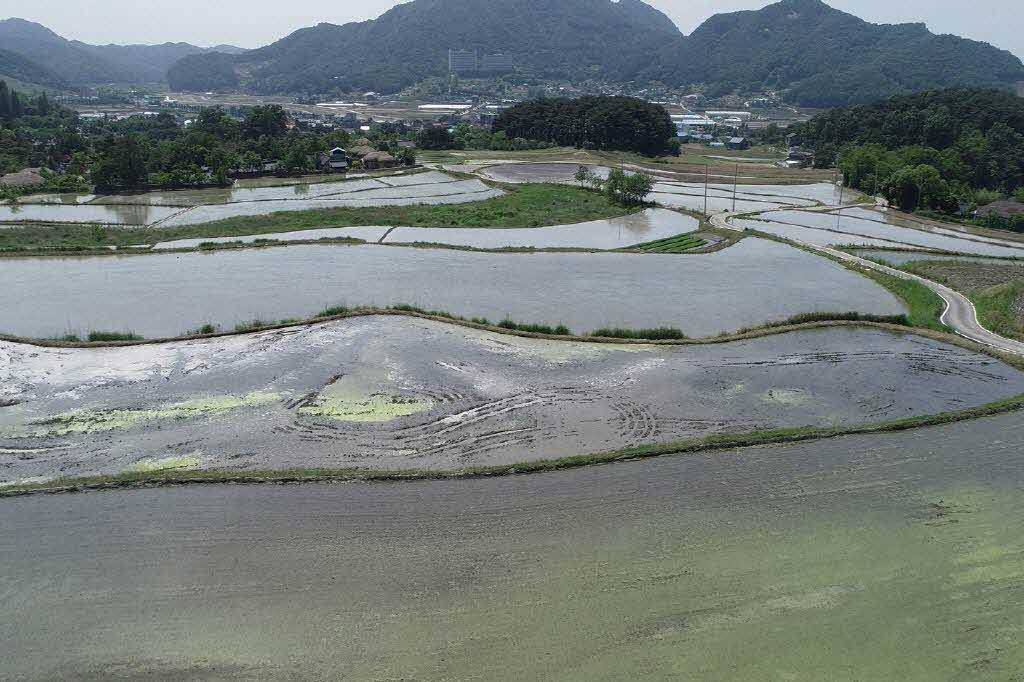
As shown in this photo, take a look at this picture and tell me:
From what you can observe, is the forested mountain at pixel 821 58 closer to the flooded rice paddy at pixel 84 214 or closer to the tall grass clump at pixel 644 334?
the flooded rice paddy at pixel 84 214

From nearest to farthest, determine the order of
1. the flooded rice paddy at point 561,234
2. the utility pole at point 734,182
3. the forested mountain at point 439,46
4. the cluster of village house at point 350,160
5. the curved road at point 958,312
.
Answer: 1. the curved road at point 958,312
2. the flooded rice paddy at point 561,234
3. the utility pole at point 734,182
4. the cluster of village house at point 350,160
5. the forested mountain at point 439,46

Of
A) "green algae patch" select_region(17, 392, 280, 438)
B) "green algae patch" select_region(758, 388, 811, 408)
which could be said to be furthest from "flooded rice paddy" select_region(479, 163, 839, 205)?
"green algae patch" select_region(17, 392, 280, 438)

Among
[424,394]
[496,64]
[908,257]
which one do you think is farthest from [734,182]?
[496,64]

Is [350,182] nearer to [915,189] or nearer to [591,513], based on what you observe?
[915,189]

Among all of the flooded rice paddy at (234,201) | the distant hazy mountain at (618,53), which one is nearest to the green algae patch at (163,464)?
the flooded rice paddy at (234,201)

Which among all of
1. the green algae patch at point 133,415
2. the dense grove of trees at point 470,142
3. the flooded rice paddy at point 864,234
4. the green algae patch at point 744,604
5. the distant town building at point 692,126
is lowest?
the green algae patch at point 744,604

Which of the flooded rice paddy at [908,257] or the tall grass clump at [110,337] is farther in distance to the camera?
the flooded rice paddy at [908,257]

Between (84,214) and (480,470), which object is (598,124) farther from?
(480,470)
